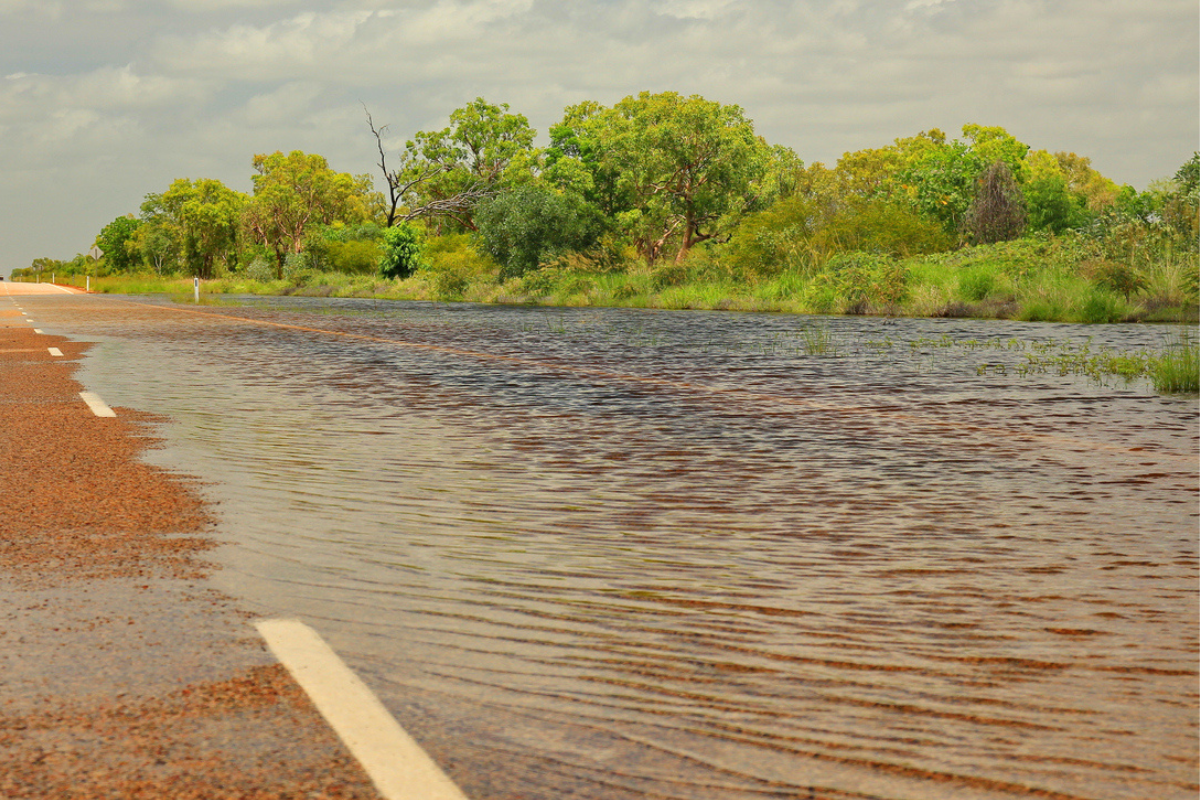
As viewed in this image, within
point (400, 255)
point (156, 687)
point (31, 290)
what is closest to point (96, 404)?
point (156, 687)

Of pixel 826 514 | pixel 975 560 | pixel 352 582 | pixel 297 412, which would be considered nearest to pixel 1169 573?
pixel 975 560

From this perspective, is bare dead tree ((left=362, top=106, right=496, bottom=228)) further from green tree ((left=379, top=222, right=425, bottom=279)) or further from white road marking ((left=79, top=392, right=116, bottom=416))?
white road marking ((left=79, top=392, right=116, bottom=416))

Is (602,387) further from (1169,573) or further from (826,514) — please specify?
(1169,573)

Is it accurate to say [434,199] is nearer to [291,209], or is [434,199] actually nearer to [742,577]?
[291,209]

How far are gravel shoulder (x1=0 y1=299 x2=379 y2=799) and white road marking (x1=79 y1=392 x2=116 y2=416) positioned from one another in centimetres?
420

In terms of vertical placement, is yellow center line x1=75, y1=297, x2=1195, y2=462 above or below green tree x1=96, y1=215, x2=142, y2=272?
below

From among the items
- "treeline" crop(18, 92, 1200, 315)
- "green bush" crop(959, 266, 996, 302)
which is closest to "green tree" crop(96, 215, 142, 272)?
"treeline" crop(18, 92, 1200, 315)

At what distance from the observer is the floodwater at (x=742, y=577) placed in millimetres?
3146

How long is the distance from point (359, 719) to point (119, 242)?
145972 millimetres

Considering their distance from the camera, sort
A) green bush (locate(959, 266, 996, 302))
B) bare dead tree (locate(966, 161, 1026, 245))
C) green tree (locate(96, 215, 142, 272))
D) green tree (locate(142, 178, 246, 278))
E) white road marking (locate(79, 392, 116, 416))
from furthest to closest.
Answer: green tree (locate(96, 215, 142, 272)) → green tree (locate(142, 178, 246, 278)) → bare dead tree (locate(966, 161, 1026, 245)) → green bush (locate(959, 266, 996, 302)) → white road marking (locate(79, 392, 116, 416))

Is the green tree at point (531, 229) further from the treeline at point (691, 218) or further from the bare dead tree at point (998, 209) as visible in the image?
the bare dead tree at point (998, 209)

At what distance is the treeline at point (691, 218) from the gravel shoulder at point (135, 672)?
91.8 feet

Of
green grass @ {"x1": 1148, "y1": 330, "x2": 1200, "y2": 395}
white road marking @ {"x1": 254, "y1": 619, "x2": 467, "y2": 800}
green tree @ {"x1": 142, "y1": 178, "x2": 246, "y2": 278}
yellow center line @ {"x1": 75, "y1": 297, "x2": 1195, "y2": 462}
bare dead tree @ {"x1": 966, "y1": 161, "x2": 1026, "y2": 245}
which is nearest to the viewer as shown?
white road marking @ {"x1": 254, "y1": 619, "x2": 467, "y2": 800}

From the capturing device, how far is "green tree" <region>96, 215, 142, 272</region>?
13738 cm
